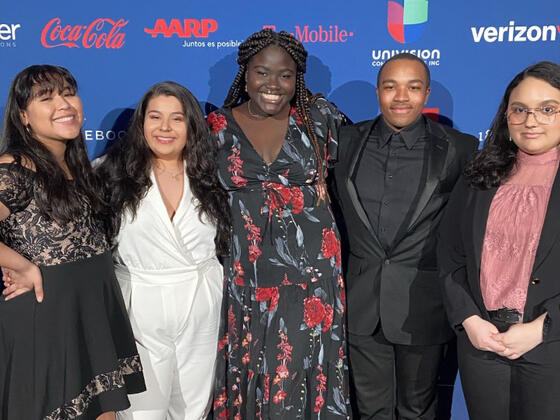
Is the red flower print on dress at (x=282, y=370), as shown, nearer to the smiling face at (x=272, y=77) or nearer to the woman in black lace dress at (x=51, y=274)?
the woman in black lace dress at (x=51, y=274)

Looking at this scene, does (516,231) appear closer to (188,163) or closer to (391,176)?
(391,176)

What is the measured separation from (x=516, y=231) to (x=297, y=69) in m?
1.14

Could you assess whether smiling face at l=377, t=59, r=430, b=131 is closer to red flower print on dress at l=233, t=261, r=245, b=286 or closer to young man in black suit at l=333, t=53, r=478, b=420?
young man in black suit at l=333, t=53, r=478, b=420

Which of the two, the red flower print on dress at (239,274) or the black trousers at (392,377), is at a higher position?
the red flower print on dress at (239,274)

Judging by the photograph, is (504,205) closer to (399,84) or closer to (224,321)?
(399,84)

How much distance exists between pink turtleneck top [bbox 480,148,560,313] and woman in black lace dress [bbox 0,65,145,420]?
1318 mm

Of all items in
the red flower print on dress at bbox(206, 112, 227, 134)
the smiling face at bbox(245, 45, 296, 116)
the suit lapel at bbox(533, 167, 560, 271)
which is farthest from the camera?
the red flower print on dress at bbox(206, 112, 227, 134)

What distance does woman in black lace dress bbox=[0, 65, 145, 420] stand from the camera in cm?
195

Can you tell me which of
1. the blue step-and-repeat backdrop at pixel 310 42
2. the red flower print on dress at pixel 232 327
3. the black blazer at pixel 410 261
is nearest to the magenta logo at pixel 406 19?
the blue step-and-repeat backdrop at pixel 310 42

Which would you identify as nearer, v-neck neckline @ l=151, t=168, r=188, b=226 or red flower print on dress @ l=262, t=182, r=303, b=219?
v-neck neckline @ l=151, t=168, r=188, b=226

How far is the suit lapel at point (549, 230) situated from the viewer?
5.88ft

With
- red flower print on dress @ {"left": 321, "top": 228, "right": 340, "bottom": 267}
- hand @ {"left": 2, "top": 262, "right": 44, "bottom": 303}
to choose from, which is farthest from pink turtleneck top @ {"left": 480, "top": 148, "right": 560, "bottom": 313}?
hand @ {"left": 2, "top": 262, "right": 44, "bottom": 303}

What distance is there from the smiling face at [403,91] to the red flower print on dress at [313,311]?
0.79 metres

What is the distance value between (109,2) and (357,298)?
6.22ft
